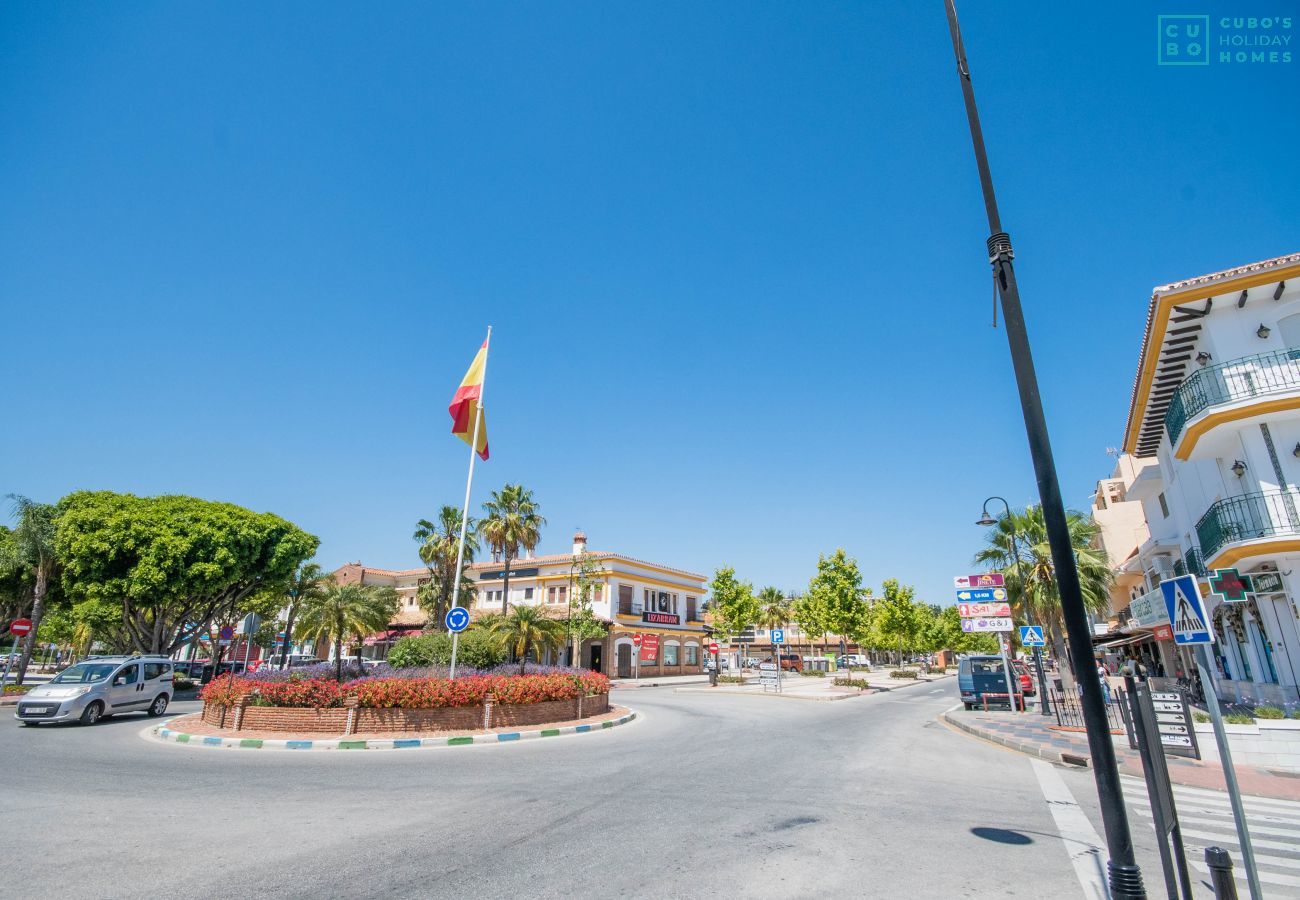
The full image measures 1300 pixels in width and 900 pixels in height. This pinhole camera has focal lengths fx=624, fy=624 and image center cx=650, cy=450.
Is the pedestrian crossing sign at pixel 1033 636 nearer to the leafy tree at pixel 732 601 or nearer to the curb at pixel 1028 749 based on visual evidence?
the curb at pixel 1028 749

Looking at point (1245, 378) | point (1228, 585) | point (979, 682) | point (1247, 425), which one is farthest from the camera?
point (979, 682)

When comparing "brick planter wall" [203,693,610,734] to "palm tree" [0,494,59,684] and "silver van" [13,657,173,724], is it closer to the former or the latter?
"silver van" [13,657,173,724]

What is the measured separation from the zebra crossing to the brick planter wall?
12.8 meters

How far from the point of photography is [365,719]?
564 inches

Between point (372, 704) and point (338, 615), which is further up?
point (338, 615)

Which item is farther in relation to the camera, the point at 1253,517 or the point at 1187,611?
the point at 1253,517

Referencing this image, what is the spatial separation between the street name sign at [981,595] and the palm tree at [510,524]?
27973 millimetres

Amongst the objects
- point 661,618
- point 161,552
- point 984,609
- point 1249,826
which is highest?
point 161,552

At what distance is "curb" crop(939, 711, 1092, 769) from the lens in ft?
37.3

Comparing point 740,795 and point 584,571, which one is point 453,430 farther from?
point 584,571

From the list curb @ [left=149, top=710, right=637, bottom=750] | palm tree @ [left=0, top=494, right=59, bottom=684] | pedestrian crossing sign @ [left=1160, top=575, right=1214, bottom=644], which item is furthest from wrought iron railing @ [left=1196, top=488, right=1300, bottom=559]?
palm tree @ [left=0, top=494, right=59, bottom=684]

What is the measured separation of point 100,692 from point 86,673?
956 mm

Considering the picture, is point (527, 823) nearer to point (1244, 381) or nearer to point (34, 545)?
point (1244, 381)

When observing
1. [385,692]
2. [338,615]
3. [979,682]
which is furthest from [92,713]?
[979,682]
